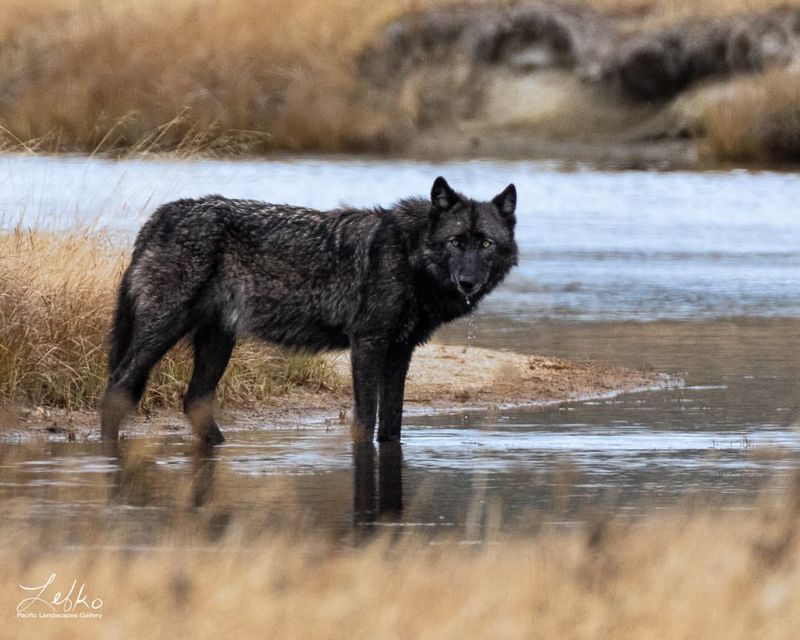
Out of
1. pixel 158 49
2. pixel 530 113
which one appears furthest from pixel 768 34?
pixel 158 49

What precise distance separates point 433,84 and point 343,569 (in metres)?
32.8

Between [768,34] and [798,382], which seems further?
[768,34]

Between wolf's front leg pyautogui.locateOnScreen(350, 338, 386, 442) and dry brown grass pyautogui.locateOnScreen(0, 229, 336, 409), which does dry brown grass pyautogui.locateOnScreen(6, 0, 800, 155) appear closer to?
dry brown grass pyautogui.locateOnScreen(0, 229, 336, 409)

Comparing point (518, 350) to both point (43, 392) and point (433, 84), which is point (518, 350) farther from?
point (433, 84)

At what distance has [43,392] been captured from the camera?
35.8 feet

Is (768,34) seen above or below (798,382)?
above

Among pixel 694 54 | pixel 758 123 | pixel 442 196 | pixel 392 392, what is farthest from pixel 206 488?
pixel 694 54

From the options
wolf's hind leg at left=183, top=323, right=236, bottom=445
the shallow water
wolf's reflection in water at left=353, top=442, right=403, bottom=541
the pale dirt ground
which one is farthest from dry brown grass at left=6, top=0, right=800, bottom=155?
wolf's reflection in water at left=353, top=442, right=403, bottom=541

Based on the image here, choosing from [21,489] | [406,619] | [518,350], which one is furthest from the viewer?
[518,350]

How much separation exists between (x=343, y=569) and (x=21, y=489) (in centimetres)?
244

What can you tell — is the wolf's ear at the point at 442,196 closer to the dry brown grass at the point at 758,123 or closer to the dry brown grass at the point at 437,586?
the dry brown grass at the point at 437,586

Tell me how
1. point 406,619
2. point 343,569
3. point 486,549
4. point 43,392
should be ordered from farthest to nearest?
point 43,392
point 486,549
point 343,569
point 406,619

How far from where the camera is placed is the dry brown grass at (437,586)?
5645mm

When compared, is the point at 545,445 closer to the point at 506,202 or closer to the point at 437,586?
the point at 506,202
